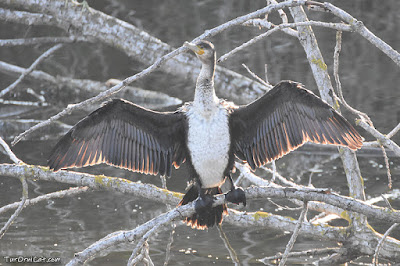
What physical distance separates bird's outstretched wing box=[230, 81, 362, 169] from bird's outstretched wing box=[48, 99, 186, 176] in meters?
0.41

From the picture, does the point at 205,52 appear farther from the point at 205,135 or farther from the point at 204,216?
the point at 204,216

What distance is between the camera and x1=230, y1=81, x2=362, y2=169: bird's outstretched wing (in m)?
3.94

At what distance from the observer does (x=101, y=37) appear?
25.6 ft

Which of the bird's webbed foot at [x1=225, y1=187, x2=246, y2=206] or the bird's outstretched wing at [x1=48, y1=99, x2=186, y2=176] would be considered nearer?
the bird's webbed foot at [x1=225, y1=187, x2=246, y2=206]

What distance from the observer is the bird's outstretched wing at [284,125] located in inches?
155

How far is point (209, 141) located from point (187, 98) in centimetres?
630

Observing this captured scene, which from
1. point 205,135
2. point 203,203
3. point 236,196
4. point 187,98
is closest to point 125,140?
point 205,135

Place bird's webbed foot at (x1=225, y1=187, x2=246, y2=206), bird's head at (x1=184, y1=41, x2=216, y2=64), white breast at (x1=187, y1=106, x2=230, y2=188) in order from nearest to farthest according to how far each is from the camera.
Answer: bird's webbed foot at (x1=225, y1=187, x2=246, y2=206)
white breast at (x1=187, y1=106, x2=230, y2=188)
bird's head at (x1=184, y1=41, x2=216, y2=64)

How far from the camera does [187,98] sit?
1032 cm

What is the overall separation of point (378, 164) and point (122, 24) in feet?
11.1

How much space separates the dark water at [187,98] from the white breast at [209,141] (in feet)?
4.66

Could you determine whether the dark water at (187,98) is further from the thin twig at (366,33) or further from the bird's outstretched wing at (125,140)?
the thin twig at (366,33)

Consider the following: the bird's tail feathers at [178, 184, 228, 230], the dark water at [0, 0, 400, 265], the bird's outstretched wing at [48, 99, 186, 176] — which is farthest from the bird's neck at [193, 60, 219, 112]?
the dark water at [0, 0, 400, 265]

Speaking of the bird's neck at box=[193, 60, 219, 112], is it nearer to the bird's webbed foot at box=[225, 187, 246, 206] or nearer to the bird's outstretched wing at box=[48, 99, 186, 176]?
the bird's outstretched wing at box=[48, 99, 186, 176]
